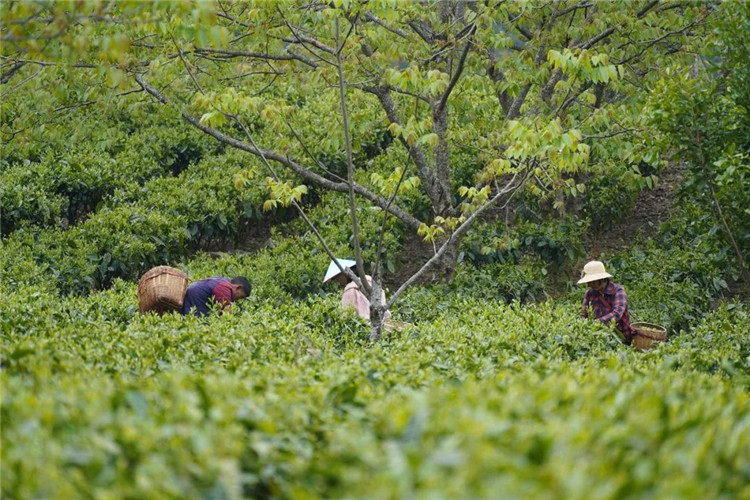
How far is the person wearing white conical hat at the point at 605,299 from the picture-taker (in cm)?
812

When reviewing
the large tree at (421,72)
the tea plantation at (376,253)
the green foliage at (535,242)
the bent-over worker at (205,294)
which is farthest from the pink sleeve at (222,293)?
the green foliage at (535,242)

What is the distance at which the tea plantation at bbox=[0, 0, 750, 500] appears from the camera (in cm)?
240

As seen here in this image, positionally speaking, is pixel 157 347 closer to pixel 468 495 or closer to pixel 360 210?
pixel 468 495

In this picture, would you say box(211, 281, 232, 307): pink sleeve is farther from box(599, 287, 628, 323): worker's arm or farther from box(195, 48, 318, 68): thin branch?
box(599, 287, 628, 323): worker's arm

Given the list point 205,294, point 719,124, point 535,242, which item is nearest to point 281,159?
point 205,294

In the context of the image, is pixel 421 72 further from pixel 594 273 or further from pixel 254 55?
pixel 594 273

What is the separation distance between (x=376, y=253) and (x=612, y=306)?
7.83ft

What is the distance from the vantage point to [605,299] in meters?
8.43

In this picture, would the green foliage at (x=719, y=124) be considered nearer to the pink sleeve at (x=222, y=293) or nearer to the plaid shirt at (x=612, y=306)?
the plaid shirt at (x=612, y=306)

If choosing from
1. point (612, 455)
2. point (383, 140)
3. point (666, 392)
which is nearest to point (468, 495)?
point (612, 455)

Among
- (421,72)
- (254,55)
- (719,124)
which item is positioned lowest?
(719,124)

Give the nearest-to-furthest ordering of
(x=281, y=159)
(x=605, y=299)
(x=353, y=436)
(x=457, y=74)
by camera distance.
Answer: (x=353, y=436) < (x=605, y=299) < (x=457, y=74) < (x=281, y=159)

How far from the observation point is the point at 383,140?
592 inches

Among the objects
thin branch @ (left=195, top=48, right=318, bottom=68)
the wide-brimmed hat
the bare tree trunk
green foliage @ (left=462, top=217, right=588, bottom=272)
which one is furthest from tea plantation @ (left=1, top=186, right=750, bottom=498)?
green foliage @ (left=462, top=217, right=588, bottom=272)
